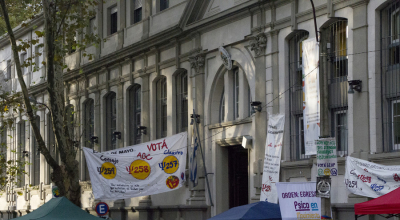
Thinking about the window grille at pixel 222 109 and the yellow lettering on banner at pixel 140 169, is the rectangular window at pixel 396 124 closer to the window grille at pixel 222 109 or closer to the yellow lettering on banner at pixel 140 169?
the window grille at pixel 222 109

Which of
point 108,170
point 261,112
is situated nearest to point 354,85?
point 261,112

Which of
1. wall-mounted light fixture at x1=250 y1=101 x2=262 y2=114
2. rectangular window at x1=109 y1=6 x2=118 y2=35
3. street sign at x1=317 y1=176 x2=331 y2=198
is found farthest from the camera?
rectangular window at x1=109 y1=6 x2=118 y2=35

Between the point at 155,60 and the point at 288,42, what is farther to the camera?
the point at 155,60

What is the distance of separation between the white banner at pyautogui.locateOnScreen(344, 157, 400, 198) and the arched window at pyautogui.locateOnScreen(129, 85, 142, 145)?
14660 millimetres

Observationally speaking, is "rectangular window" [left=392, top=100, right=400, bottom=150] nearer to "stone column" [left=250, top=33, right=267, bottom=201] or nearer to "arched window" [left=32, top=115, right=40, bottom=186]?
"stone column" [left=250, top=33, right=267, bottom=201]

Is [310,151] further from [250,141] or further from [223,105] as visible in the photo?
[223,105]

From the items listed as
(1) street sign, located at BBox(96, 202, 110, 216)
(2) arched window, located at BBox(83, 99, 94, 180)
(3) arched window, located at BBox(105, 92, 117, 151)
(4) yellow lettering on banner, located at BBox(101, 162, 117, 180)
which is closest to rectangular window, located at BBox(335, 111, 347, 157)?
(4) yellow lettering on banner, located at BBox(101, 162, 117, 180)

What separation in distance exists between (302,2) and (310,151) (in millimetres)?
4691

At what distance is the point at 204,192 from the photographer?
82.8 ft

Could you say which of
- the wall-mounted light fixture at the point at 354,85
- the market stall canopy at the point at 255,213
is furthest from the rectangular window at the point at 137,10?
the market stall canopy at the point at 255,213

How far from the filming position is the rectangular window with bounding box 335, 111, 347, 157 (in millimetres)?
19391

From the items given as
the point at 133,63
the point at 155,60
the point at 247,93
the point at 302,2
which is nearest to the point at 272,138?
the point at 247,93

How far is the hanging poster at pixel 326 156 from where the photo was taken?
13.8 meters

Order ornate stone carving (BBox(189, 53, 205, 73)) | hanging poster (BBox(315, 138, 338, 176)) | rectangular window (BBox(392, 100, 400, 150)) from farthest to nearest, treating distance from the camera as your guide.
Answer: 1. ornate stone carving (BBox(189, 53, 205, 73))
2. rectangular window (BBox(392, 100, 400, 150))
3. hanging poster (BBox(315, 138, 338, 176))
